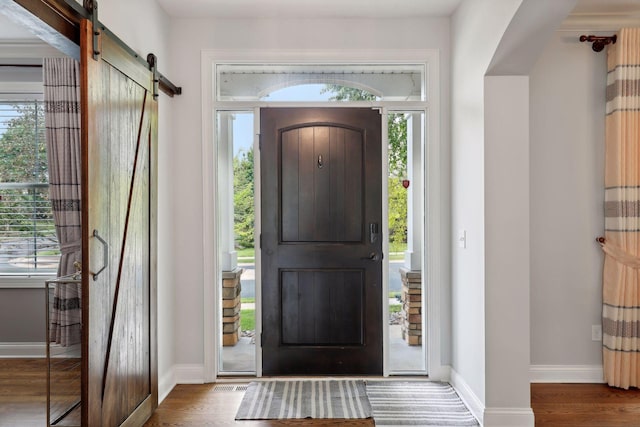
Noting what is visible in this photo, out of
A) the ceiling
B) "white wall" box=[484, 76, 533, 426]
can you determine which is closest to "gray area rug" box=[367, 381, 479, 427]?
"white wall" box=[484, 76, 533, 426]

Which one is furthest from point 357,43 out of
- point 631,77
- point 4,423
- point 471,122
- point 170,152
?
point 4,423

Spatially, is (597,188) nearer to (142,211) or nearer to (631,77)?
(631,77)

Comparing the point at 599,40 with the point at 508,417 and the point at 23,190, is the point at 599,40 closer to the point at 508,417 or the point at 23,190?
the point at 508,417

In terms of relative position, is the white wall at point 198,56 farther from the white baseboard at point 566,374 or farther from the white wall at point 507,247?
the white wall at point 507,247

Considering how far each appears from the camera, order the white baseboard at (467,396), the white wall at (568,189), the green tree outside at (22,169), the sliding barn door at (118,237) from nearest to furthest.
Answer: the sliding barn door at (118,237)
the white baseboard at (467,396)
the white wall at (568,189)
the green tree outside at (22,169)

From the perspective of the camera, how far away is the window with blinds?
3.95 meters

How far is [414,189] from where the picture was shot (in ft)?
11.8

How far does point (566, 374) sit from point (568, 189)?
136 cm

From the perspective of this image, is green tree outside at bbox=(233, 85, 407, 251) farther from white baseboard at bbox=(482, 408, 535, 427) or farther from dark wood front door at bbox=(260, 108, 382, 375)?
white baseboard at bbox=(482, 408, 535, 427)

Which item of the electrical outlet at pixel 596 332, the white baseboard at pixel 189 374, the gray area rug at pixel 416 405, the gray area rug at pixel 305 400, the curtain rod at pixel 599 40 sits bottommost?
the gray area rug at pixel 416 405

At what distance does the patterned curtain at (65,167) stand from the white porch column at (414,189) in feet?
7.72

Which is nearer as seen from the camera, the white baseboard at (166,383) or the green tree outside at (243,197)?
the white baseboard at (166,383)

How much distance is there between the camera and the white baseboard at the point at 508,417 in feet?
8.68

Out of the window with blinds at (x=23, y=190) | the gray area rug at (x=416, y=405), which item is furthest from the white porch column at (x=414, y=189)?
the window with blinds at (x=23, y=190)
